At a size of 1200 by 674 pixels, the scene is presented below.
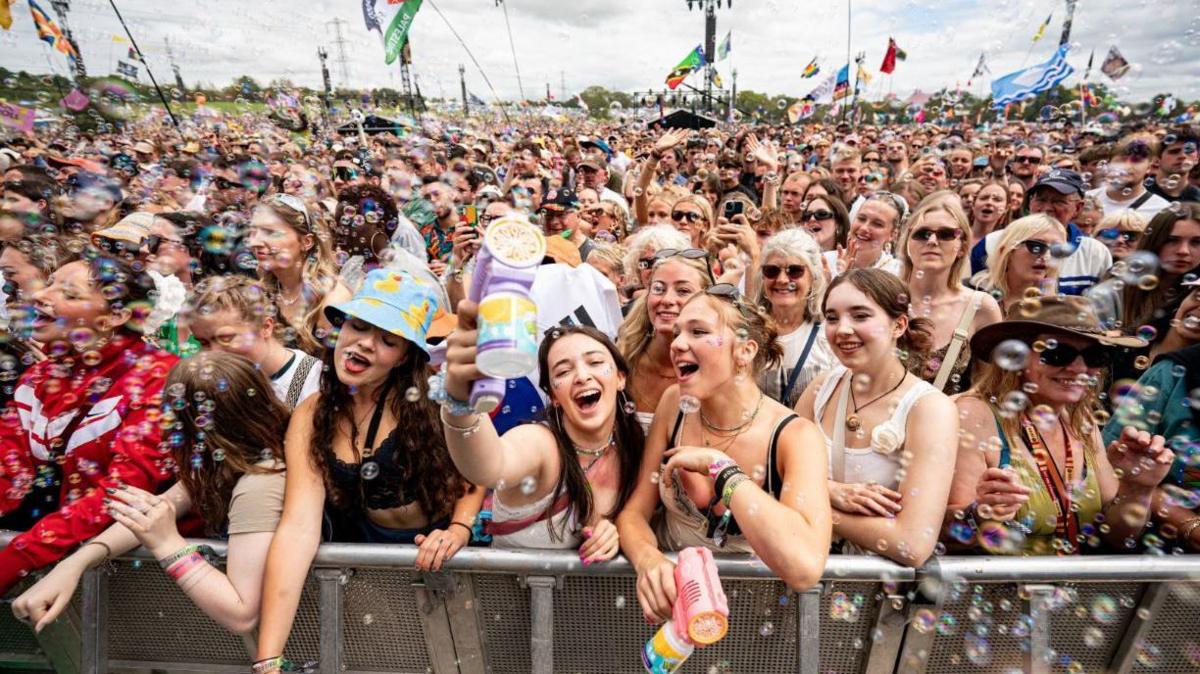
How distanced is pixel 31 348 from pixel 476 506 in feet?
9.46

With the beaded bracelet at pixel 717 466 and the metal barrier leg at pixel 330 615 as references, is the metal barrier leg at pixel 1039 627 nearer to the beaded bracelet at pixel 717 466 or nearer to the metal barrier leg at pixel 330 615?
the beaded bracelet at pixel 717 466

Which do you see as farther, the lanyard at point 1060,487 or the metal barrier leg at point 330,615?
the metal barrier leg at point 330,615

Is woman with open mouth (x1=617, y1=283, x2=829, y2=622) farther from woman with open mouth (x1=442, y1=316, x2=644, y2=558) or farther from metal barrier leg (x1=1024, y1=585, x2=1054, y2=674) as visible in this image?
metal barrier leg (x1=1024, y1=585, x2=1054, y2=674)

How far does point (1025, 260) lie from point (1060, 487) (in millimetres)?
1712

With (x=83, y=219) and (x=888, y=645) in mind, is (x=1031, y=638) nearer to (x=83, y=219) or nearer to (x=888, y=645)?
(x=888, y=645)

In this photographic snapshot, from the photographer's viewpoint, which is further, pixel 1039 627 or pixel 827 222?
pixel 827 222

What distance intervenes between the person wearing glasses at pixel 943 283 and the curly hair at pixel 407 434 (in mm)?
2480

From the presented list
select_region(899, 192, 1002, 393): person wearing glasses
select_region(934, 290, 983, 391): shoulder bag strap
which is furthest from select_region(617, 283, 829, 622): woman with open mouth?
select_region(899, 192, 1002, 393): person wearing glasses

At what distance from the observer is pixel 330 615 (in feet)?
7.43

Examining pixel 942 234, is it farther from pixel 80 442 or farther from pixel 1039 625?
pixel 80 442

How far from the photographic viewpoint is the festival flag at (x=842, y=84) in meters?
18.6

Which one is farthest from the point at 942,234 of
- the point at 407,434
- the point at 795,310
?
the point at 407,434

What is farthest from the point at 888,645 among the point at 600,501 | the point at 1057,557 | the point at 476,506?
the point at 476,506

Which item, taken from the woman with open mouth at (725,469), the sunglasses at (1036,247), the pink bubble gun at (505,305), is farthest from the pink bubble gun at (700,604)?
the sunglasses at (1036,247)
